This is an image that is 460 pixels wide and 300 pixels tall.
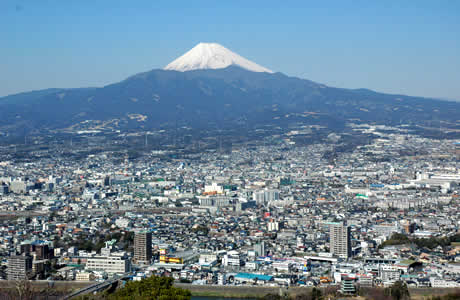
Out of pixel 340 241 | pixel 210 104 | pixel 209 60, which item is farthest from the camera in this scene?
pixel 209 60

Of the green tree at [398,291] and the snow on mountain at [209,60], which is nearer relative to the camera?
the green tree at [398,291]

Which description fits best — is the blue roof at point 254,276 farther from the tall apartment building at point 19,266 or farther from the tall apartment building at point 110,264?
the tall apartment building at point 19,266

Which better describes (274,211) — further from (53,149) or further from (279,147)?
(53,149)

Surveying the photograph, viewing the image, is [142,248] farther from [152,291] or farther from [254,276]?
[152,291]

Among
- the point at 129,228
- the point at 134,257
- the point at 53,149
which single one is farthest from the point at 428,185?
the point at 53,149

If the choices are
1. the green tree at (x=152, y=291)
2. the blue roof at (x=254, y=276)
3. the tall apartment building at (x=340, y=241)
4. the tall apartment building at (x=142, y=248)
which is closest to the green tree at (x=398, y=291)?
the blue roof at (x=254, y=276)

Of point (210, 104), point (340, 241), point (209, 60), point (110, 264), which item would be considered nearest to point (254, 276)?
point (340, 241)
